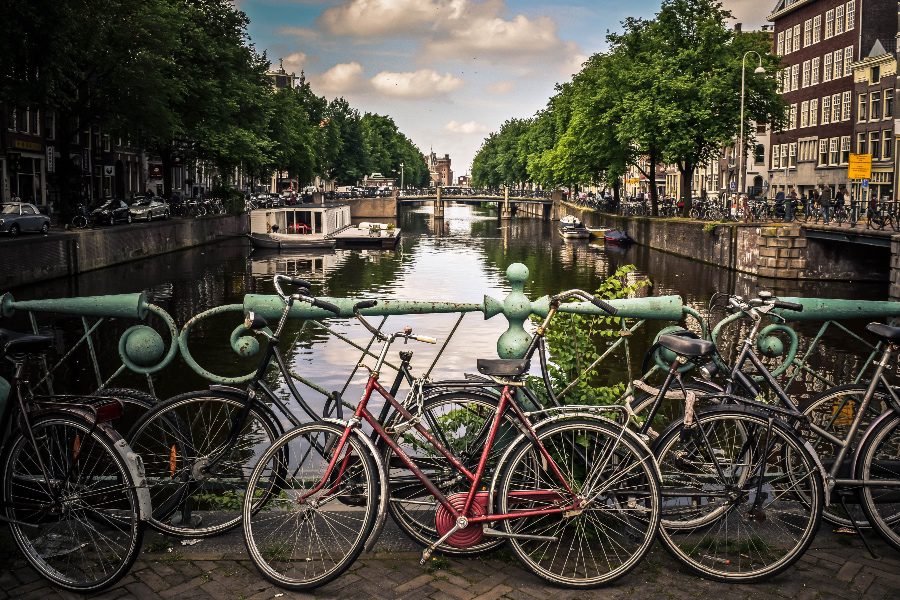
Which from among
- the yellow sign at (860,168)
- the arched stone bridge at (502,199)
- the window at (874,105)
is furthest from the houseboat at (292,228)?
the arched stone bridge at (502,199)

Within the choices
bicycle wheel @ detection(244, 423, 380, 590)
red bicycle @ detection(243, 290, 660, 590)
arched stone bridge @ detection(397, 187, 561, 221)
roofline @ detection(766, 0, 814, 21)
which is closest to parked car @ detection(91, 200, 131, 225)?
bicycle wheel @ detection(244, 423, 380, 590)

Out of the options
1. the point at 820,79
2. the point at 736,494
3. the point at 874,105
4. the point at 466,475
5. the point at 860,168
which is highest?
the point at 820,79

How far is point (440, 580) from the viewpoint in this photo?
4625 mm

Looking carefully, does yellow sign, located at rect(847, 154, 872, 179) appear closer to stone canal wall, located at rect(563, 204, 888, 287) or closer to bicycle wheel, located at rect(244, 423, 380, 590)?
stone canal wall, located at rect(563, 204, 888, 287)

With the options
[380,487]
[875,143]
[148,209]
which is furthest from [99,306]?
[875,143]

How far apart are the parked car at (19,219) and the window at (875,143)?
43989mm

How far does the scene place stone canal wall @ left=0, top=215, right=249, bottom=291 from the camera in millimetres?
29734

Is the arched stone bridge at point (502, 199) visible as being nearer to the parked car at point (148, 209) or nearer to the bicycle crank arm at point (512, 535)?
the parked car at point (148, 209)

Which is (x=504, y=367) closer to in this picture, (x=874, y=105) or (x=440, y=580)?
(x=440, y=580)

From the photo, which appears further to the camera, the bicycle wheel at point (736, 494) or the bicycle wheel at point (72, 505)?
the bicycle wheel at point (736, 494)

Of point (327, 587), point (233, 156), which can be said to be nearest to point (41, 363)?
point (327, 587)

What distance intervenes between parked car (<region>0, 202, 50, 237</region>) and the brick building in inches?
A: 1632

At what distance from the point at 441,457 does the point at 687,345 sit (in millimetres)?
1412

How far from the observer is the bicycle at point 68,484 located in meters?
4.50
